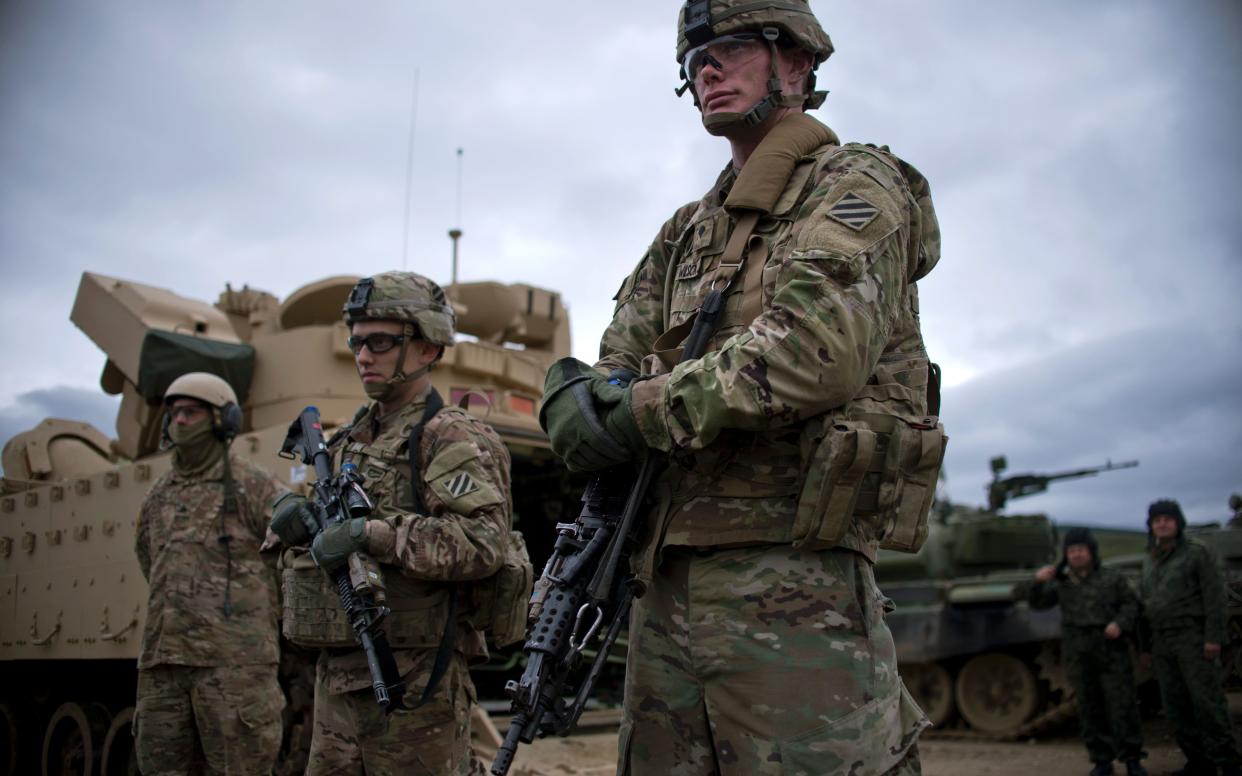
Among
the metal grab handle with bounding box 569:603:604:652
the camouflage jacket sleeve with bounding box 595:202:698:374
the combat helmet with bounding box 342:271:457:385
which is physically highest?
the combat helmet with bounding box 342:271:457:385

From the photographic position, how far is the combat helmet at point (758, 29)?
2311 millimetres

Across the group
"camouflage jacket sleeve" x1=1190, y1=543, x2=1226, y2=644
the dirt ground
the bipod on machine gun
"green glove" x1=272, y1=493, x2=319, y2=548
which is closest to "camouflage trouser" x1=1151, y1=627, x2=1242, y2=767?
"camouflage jacket sleeve" x1=1190, y1=543, x2=1226, y2=644

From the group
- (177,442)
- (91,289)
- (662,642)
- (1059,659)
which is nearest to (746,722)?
(662,642)

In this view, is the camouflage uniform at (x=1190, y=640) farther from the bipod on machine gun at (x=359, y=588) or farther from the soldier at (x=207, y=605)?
the bipod on machine gun at (x=359, y=588)

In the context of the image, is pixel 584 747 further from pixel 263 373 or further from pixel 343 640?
pixel 343 640

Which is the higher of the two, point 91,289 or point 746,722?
point 91,289

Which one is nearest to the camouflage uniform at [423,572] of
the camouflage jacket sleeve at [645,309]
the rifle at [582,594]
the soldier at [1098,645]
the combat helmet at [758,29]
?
the camouflage jacket sleeve at [645,309]

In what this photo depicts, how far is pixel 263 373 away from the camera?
28.2 feet

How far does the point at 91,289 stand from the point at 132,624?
3.87m

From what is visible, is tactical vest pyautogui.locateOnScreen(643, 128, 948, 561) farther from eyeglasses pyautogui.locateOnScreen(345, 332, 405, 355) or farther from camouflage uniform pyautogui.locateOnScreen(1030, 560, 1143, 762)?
camouflage uniform pyautogui.locateOnScreen(1030, 560, 1143, 762)

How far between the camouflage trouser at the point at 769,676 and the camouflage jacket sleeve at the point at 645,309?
61cm

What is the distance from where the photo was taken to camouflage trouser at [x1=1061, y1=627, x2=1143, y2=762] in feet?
27.7

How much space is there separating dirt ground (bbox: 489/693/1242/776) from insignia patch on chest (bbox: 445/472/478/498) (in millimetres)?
3308

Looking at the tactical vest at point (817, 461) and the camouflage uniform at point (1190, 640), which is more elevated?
the tactical vest at point (817, 461)
